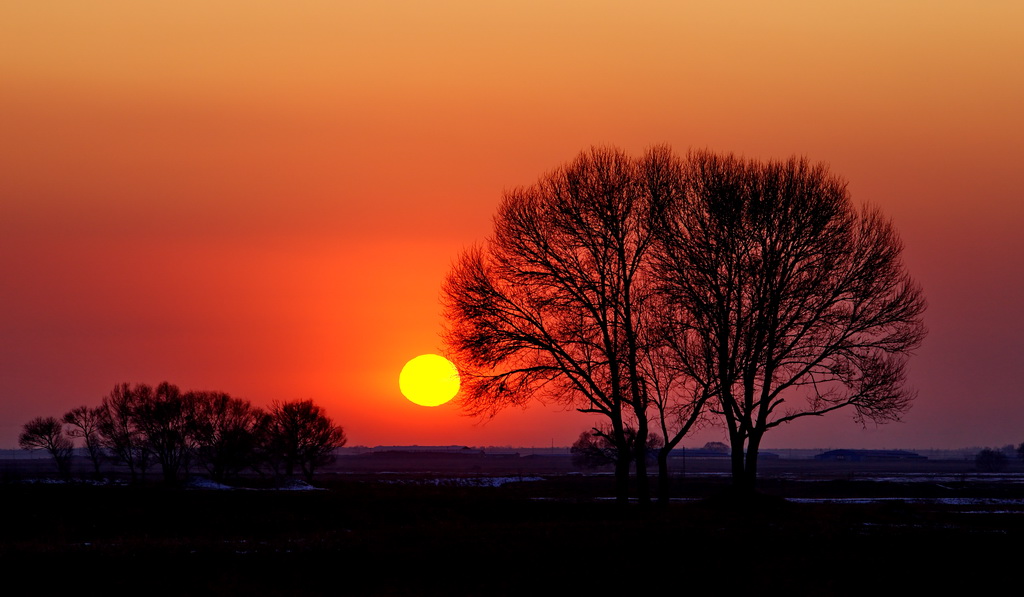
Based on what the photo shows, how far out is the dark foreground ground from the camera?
2128 centimetres

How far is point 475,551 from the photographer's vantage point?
79.2 feet

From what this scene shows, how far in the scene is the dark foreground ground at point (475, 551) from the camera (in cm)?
2128

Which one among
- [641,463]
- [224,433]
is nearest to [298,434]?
[224,433]

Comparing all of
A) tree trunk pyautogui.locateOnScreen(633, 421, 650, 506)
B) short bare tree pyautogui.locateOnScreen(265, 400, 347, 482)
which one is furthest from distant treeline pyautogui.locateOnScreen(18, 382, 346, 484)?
tree trunk pyautogui.locateOnScreen(633, 421, 650, 506)

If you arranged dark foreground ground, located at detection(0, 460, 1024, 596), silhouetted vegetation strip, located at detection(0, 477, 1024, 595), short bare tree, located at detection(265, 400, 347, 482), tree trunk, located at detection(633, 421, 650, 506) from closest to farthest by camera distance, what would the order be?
dark foreground ground, located at detection(0, 460, 1024, 596) → silhouetted vegetation strip, located at detection(0, 477, 1024, 595) → tree trunk, located at detection(633, 421, 650, 506) → short bare tree, located at detection(265, 400, 347, 482)

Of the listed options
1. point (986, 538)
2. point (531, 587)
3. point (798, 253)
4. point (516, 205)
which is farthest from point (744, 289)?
point (531, 587)

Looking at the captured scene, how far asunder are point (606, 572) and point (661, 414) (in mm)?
20826

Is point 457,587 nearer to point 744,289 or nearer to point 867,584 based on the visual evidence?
point 867,584

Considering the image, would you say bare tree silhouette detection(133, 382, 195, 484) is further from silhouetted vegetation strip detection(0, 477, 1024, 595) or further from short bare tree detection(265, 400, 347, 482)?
silhouetted vegetation strip detection(0, 477, 1024, 595)

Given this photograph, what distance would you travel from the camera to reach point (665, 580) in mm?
21672

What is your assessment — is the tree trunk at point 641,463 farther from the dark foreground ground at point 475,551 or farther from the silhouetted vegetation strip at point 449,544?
the dark foreground ground at point 475,551

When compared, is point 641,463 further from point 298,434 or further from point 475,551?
point 298,434

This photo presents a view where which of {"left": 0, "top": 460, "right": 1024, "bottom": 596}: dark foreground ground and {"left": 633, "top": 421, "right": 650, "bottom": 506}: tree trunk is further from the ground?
{"left": 633, "top": 421, "right": 650, "bottom": 506}: tree trunk

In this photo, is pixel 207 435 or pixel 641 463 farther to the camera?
pixel 207 435
